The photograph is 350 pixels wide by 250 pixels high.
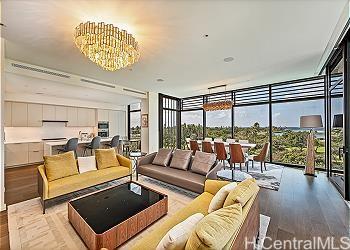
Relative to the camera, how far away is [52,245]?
6.39ft

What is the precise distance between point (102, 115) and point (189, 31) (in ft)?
23.8

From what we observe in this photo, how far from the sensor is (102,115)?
337 inches

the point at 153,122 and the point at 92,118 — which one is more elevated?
the point at 92,118

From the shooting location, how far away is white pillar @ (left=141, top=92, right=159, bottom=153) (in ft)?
23.4

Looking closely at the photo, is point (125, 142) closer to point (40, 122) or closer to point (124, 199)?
point (40, 122)

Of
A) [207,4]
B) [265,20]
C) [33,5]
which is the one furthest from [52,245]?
[265,20]

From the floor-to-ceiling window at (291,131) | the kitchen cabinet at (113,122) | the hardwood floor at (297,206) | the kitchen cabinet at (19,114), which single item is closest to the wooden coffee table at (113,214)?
the hardwood floor at (297,206)

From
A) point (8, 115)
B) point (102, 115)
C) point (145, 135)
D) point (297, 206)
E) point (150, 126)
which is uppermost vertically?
point (102, 115)

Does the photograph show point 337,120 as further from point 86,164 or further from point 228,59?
point 86,164

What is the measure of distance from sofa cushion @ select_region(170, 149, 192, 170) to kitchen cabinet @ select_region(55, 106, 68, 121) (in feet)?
19.4

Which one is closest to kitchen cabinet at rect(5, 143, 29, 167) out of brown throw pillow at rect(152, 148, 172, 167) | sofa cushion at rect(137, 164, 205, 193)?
sofa cushion at rect(137, 164, 205, 193)

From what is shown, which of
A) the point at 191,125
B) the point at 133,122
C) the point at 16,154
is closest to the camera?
the point at 16,154

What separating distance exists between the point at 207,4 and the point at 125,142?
24.4 ft

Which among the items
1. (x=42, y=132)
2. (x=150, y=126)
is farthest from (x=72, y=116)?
(x=150, y=126)
